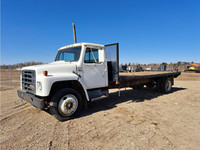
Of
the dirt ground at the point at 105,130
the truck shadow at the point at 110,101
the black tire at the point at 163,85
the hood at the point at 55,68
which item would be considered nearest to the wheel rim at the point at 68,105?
the dirt ground at the point at 105,130

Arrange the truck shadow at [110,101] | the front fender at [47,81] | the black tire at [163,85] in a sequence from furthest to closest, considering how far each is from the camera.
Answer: the black tire at [163,85] < the truck shadow at [110,101] < the front fender at [47,81]

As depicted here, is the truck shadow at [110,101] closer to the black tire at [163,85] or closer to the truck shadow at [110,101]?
the truck shadow at [110,101]

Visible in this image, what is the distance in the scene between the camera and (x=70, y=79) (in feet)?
12.1

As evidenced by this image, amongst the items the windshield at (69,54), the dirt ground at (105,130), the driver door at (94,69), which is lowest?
the dirt ground at (105,130)

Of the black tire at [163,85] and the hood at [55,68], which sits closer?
the hood at [55,68]

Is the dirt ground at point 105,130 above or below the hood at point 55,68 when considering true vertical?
below

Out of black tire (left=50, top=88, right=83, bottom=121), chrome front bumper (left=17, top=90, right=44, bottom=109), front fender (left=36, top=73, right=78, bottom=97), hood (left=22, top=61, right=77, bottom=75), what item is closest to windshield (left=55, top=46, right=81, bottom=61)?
hood (left=22, top=61, right=77, bottom=75)

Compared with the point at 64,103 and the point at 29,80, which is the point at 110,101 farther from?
the point at 29,80

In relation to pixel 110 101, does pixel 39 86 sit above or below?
above

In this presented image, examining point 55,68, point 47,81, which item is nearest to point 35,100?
point 47,81

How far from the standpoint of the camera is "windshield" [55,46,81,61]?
169 inches

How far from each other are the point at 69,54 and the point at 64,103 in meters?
1.87

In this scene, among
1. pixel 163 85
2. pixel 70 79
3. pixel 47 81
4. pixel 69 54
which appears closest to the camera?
pixel 47 81

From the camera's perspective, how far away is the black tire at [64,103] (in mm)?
3457
